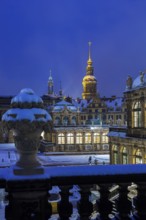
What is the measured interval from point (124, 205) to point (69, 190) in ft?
2.73

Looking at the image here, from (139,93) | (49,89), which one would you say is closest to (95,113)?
(49,89)

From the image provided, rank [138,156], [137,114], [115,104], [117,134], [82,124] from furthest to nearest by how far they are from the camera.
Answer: [115,104], [82,124], [117,134], [137,114], [138,156]

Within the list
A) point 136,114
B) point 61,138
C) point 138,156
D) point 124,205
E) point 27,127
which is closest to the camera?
point 27,127

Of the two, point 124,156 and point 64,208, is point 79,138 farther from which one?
point 64,208

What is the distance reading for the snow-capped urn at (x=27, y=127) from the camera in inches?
181

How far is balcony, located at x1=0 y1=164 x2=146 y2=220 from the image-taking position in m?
4.42

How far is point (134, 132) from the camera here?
30469 millimetres

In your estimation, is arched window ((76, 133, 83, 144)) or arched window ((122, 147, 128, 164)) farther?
arched window ((76, 133, 83, 144))

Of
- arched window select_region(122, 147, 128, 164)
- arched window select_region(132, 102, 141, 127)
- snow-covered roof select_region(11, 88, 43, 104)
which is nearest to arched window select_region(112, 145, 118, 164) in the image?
arched window select_region(122, 147, 128, 164)

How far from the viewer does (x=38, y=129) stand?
469 cm

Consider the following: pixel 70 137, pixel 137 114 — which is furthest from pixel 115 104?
pixel 137 114

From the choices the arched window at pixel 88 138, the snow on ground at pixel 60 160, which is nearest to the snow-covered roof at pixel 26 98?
the snow on ground at pixel 60 160

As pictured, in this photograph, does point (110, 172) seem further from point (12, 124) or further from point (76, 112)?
point (76, 112)

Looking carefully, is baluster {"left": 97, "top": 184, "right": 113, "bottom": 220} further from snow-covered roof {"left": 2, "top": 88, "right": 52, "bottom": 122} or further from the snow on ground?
the snow on ground
